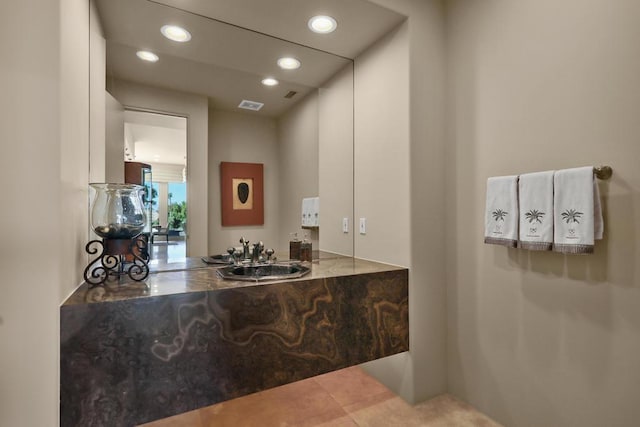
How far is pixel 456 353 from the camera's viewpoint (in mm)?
2051

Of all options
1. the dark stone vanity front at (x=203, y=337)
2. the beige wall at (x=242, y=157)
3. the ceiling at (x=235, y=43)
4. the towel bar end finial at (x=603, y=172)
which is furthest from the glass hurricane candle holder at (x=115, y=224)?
the towel bar end finial at (x=603, y=172)

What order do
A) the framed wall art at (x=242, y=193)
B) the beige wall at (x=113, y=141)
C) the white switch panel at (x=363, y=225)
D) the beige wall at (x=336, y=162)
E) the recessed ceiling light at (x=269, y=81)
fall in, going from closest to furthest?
the beige wall at (x=113, y=141)
the framed wall art at (x=242, y=193)
the recessed ceiling light at (x=269, y=81)
the white switch panel at (x=363, y=225)
the beige wall at (x=336, y=162)

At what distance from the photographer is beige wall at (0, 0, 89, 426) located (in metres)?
1.00

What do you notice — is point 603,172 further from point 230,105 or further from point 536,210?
point 230,105

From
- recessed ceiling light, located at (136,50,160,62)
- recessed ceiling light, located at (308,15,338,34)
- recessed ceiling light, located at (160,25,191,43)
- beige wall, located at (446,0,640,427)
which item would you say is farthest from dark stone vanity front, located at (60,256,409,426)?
recessed ceiling light, located at (308,15,338,34)

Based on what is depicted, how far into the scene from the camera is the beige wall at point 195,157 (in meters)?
1.94

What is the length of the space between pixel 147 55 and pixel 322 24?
43.5 inches

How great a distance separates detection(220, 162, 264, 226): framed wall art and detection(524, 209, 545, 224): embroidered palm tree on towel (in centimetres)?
162

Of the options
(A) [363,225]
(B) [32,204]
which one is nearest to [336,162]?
(A) [363,225]

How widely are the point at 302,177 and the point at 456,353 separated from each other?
1.64m

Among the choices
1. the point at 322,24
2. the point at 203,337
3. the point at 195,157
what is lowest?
the point at 203,337

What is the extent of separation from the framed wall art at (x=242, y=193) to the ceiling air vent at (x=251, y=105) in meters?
0.40

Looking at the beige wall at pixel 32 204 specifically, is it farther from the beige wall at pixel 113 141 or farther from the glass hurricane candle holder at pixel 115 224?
the beige wall at pixel 113 141

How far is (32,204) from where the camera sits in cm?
105
